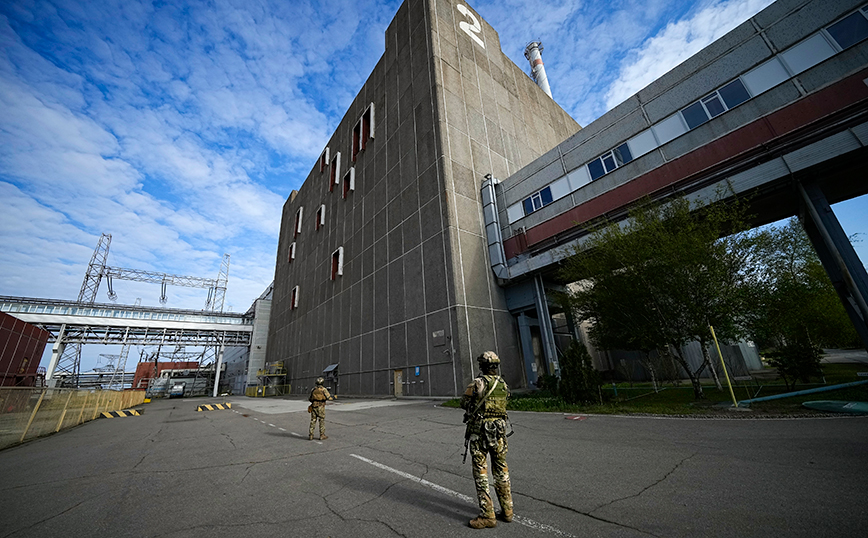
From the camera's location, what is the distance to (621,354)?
30.0 metres

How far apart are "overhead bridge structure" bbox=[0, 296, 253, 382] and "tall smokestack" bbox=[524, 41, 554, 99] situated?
206 ft

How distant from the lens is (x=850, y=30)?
1167cm

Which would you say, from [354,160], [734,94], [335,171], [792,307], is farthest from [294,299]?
[792,307]

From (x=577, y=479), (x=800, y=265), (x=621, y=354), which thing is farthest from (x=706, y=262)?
(x=621, y=354)

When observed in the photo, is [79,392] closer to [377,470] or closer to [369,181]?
[377,470]

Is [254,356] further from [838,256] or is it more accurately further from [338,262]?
[838,256]

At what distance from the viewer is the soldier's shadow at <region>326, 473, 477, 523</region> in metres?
3.98

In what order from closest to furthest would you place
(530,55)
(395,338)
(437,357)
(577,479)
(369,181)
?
(577,479) → (437,357) → (395,338) → (369,181) → (530,55)

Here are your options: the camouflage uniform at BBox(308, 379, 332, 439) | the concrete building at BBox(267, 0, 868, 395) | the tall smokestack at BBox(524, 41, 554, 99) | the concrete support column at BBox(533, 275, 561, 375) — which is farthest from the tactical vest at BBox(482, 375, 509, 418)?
the tall smokestack at BBox(524, 41, 554, 99)

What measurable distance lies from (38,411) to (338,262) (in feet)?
71.5

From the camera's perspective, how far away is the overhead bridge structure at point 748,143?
1131cm

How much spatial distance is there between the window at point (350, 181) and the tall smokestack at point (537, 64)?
1403 inches

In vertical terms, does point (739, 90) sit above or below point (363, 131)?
below

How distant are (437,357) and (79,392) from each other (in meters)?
17.3
